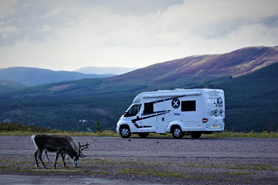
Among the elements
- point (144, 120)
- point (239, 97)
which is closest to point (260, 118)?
point (239, 97)

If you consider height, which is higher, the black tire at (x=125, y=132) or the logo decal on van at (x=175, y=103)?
the logo decal on van at (x=175, y=103)

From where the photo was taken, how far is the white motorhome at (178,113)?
23.4 m

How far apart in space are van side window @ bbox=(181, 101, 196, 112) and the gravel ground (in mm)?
3156

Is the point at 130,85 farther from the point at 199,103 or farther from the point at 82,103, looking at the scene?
the point at 199,103

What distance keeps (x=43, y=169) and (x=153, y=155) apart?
5189 mm

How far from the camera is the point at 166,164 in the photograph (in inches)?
554

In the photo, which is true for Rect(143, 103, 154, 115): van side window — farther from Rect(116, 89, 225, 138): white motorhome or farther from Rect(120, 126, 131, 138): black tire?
Rect(120, 126, 131, 138): black tire

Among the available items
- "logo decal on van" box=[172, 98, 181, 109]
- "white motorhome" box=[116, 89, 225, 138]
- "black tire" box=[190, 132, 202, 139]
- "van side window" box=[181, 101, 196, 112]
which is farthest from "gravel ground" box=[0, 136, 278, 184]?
"black tire" box=[190, 132, 202, 139]

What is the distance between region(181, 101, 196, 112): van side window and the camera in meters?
23.6

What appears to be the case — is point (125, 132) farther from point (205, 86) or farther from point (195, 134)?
point (205, 86)

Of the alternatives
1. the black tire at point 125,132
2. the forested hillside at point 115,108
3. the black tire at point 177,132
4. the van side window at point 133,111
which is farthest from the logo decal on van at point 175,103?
the forested hillside at point 115,108

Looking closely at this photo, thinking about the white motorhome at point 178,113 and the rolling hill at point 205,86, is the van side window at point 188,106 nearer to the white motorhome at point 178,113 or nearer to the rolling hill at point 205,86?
the white motorhome at point 178,113

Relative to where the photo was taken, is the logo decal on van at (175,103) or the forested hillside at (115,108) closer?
the logo decal on van at (175,103)

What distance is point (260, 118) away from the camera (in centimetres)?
8450
